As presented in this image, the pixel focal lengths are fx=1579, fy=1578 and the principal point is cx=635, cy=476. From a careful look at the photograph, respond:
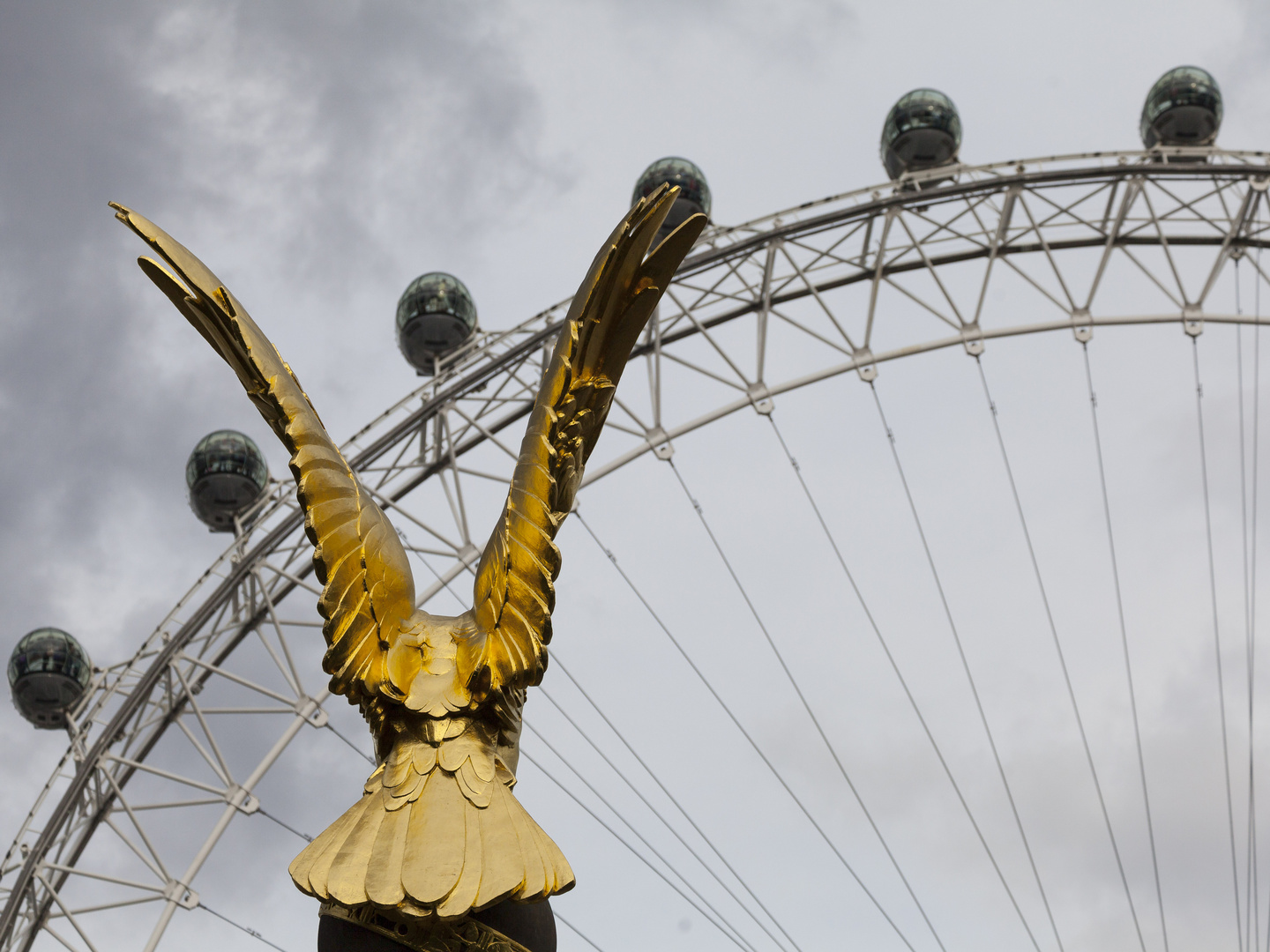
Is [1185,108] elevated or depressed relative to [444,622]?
elevated

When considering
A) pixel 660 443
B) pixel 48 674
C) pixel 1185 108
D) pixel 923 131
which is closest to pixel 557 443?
pixel 660 443

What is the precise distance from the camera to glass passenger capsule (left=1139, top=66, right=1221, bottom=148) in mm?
18578

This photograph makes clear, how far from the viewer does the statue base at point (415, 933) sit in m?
4.70

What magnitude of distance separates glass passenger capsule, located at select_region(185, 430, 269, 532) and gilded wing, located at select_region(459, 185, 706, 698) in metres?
14.1

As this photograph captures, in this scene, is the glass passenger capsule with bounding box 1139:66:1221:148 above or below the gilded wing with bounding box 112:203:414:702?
above

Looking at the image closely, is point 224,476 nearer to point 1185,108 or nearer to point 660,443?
point 660,443

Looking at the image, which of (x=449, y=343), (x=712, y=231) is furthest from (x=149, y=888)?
(x=712, y=231)

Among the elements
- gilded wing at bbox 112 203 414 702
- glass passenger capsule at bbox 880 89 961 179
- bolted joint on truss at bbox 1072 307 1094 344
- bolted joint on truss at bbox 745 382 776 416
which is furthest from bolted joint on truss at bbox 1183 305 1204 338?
gilded wing at bbox 112 203 414 702

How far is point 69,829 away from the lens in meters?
19.6

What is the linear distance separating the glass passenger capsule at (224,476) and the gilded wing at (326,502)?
13.6 m

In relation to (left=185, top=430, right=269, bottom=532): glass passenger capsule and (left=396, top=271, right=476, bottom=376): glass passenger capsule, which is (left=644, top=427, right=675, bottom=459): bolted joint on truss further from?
(left=185, top=430, right=269, bottom=532): glass passenger capsule

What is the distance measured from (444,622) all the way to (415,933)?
3.73ft

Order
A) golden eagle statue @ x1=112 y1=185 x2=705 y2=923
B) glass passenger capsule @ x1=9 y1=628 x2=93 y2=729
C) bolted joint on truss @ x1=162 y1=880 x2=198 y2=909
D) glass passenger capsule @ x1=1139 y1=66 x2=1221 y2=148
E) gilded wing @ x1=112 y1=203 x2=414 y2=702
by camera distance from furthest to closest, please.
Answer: glass passenger capsule @ x1=9 y1=628 x2=93 y2=729 < glass passenger capsule @ x1=1139 y1=66 x2=1221 y2=148 < bolted joint on truss @ x1=162 y1=880 x2=198 y2=909 < gilded wing @ x1=112 y1=203 x2=414 y2=702 < golden eagle statue @ x1=112 y1=185 x2=705 y2=923

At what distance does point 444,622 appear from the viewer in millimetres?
5457
